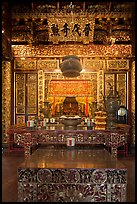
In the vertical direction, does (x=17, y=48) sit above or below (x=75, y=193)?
above

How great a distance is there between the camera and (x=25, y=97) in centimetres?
657

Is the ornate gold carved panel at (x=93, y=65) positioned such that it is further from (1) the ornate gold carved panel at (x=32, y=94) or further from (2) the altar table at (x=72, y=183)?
(2) the altar table at (x=72, y=183)

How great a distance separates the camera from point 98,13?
472 centimetres

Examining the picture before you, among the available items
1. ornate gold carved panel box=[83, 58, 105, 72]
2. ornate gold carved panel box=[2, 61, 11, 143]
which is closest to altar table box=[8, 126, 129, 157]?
ornate gold carved panel box=[2, 61, 11, 143]

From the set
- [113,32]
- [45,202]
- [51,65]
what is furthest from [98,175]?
[51,65]

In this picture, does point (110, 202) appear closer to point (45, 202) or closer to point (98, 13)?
point (45, 202)

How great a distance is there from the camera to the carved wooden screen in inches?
258

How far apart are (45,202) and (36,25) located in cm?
440

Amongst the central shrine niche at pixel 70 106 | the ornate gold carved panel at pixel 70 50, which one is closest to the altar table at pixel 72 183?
the central shrine niche at pixel 70 106

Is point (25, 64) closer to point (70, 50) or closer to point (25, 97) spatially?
point (25, 97)

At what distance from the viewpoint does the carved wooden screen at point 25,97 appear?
21.5ft

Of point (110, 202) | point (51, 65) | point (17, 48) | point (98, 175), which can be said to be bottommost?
point (110, 202)

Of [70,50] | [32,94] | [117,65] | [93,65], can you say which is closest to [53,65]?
[70,50]

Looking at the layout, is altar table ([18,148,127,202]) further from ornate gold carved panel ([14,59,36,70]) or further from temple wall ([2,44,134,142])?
ornate gold carved panel ([14,59,36,70])
